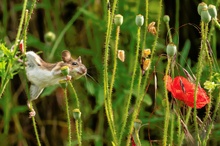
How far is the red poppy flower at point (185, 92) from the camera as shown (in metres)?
1.20

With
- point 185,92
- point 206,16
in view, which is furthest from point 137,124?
point 206,16

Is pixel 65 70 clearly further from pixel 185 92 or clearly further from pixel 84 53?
pixel 84 53

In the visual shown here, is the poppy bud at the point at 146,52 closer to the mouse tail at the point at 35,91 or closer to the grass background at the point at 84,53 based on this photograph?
the mouse tail at the point at 35,91

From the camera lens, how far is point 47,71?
3.85 ft

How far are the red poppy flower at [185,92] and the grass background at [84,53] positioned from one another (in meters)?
0.73

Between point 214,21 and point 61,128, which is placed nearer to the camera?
point 214,21

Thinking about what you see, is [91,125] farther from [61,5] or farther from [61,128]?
[61,5]

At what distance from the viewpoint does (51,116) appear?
7.87 ft

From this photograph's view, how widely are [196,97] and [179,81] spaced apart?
0.19ft

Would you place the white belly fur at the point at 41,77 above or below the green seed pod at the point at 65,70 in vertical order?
below

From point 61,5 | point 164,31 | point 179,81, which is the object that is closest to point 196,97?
point 179,81

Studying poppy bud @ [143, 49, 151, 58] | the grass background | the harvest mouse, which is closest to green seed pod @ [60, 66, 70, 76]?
the harvest mouse

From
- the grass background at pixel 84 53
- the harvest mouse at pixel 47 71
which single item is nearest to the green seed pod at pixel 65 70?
the harvest mouse at pixel 47 71

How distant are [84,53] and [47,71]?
103 cm
